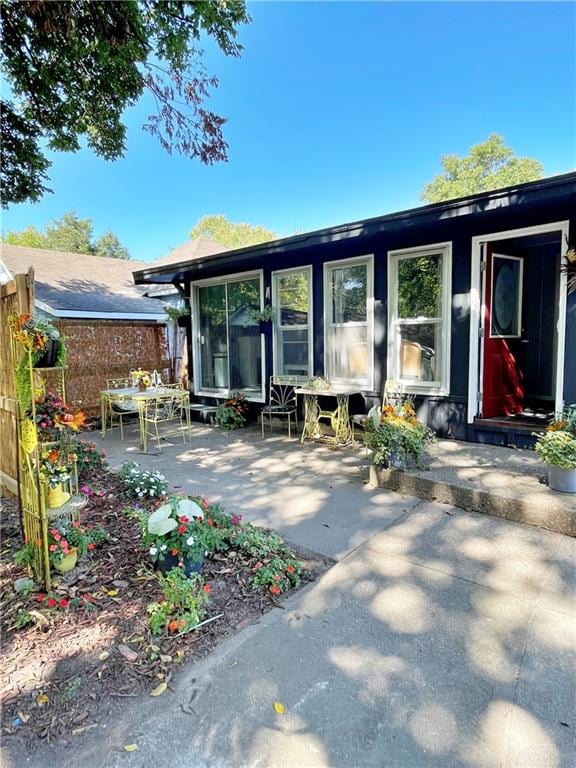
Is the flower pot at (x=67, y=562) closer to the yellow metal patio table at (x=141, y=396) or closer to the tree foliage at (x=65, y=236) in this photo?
the yellow metal patio table at (x=141, y=396)

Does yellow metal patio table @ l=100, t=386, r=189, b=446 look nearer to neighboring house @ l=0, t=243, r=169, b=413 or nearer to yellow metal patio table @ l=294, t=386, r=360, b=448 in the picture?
neighboring house @ l=0, t=243, r=169, b=413

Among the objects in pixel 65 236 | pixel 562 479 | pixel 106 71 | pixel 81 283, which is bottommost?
pixel 562 479

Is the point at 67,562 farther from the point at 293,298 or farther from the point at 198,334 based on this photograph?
the point at 198,334

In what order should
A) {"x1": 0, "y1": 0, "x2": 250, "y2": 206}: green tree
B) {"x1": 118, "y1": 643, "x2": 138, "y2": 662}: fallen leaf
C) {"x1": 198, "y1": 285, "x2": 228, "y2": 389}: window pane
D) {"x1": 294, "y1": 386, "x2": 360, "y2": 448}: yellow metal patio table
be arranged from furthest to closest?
{"x1": 198, "y1": 285, "x2": 228, "y2": 389}: window pane → {"x1": 294, "y1": 386, "x2": 360, "y2": 448}: yellow metal patio table → {"x1": 0, "y1": 0, "x2": 250, "y2": 206}: green tree → {"x1": 118, "y1": 643, "x2": 138, "y2": 662}: fallen leaf

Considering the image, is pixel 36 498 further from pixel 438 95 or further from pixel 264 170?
pixel 264 170

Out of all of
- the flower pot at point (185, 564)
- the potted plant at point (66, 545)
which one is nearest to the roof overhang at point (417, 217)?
the flower pot at point (185, 564)

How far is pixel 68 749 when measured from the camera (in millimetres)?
1384

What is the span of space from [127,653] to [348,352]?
462 cm

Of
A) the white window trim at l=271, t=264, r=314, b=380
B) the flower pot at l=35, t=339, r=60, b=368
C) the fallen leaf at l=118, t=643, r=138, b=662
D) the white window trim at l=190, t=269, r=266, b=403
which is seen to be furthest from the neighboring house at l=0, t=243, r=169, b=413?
the fallen leaf at l=118, t=643, r=138, b=662

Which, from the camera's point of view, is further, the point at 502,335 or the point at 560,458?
the point at 502,335

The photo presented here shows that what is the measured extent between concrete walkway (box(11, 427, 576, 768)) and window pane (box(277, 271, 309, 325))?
3958 mm

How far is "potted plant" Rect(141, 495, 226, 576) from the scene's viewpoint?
2.25 m

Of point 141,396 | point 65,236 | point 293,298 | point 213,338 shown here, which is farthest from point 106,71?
point 65,236

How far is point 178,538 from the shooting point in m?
2.27
